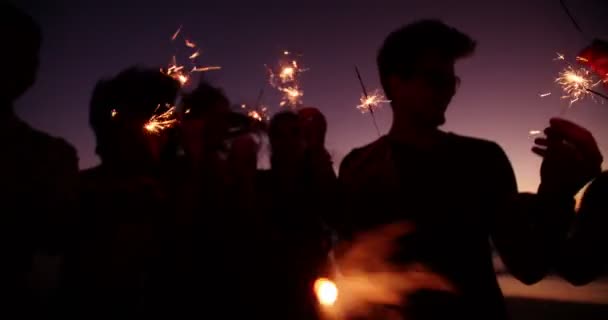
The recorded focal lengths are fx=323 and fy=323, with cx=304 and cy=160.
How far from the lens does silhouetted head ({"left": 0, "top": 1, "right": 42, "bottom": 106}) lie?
1705mm

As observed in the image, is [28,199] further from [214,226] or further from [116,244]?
[214,226]

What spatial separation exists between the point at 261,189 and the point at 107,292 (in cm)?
155

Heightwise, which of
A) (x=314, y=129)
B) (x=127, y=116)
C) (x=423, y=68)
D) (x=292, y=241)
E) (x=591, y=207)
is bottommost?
(x=591, y=207)

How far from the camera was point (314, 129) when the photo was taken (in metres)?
2.79

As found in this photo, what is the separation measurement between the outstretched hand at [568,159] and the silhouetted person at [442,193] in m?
0.01

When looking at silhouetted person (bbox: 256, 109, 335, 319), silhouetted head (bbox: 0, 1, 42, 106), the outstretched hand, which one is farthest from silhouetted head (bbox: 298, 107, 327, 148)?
silhouetted head (bbox: 0, 1, 42, 106)

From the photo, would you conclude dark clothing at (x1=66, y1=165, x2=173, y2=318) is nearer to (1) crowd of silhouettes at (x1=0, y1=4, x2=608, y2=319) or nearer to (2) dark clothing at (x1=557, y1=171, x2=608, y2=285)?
(1) crowd of silhouettes at (x1=0, y1=4, x2=608, y2=319)

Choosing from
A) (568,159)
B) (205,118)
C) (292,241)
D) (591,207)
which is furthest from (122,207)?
(591,207)

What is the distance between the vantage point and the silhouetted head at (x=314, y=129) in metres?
2.76

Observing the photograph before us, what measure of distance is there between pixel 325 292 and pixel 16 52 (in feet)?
9.75

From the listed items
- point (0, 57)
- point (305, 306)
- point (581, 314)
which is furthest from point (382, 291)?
point (581, 314)

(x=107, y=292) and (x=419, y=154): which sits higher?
(x=419, y=154)

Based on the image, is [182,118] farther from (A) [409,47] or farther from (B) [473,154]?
(B) [473,154]

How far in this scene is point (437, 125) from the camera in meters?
2.01
